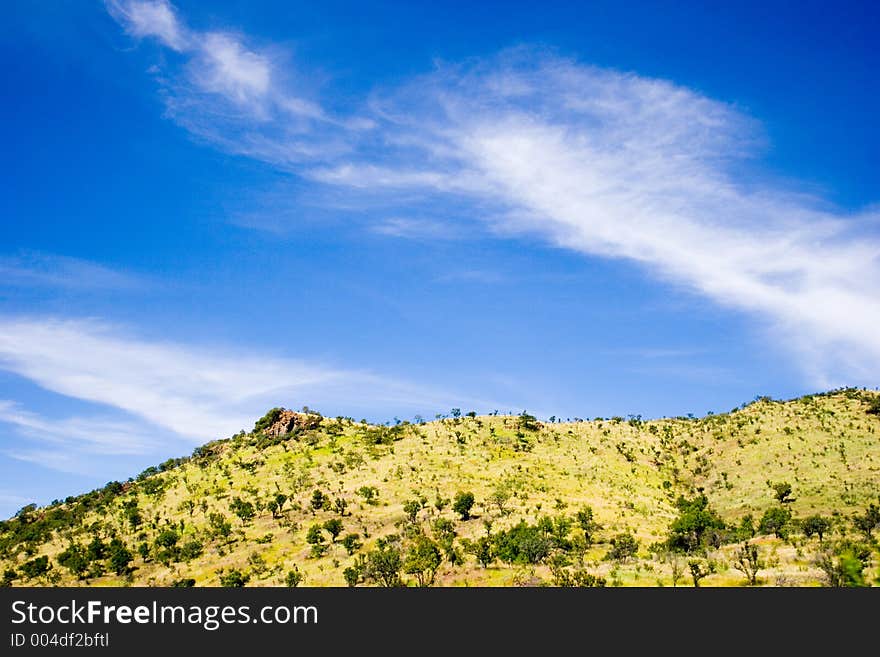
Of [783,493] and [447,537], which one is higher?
[783,493]

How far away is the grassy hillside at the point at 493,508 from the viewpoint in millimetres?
54031

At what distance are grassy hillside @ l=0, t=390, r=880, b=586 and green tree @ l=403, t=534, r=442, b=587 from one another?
1.03 feet

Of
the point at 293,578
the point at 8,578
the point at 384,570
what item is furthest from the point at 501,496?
the point at 8,578

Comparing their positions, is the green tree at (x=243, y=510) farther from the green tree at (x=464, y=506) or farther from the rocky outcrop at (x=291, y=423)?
the rocky outcrop at (x=291, y=423)

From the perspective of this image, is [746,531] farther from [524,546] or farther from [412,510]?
[412,510]

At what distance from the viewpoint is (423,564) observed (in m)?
53.1

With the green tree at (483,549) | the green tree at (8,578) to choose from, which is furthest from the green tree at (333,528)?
the green tree at (8,578)

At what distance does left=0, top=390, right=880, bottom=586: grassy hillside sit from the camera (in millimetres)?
54031

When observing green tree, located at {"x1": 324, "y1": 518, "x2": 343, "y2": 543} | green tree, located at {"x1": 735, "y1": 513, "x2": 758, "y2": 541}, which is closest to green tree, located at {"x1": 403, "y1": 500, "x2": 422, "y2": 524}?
green tree, located at {"x1": 324, "y1": 518, "x2": 343, "y2": 543}

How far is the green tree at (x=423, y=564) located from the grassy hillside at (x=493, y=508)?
31 cm

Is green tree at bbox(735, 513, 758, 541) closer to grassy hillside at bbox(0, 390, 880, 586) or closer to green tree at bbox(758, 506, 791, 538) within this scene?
grassy hillside at bbox(0, 390, 880, 586)

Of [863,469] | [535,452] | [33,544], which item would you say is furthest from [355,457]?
[863,469]

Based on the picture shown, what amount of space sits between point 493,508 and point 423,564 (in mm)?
27957

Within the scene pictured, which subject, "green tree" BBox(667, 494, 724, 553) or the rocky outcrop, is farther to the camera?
the rocky outcrop
